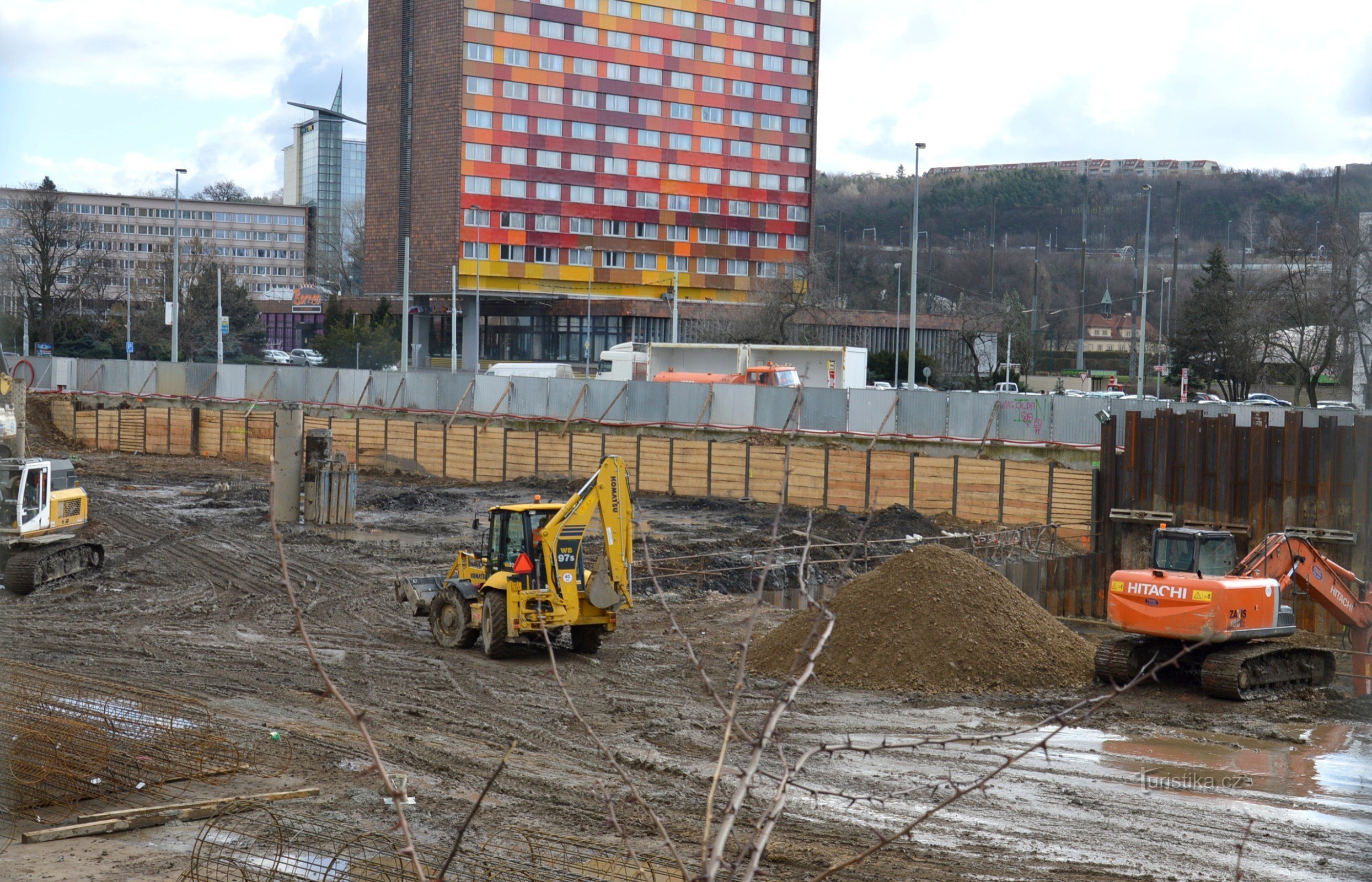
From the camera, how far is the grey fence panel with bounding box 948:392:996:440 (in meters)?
36.1

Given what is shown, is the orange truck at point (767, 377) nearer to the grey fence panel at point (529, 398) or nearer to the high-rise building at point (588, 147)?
the grey fence panel at point (529, 398)

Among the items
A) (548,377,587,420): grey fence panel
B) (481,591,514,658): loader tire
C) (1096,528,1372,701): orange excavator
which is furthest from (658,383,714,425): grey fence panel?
(1096,528,1372,701): orange excavator

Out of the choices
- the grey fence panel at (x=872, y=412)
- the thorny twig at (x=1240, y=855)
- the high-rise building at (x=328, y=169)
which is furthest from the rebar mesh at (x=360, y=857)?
the high-rise building at (x=328, y=169)

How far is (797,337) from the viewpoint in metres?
72.8

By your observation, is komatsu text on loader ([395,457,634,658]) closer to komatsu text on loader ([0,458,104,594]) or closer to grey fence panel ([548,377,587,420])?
komatsu text on loader ([0,458,104,594])

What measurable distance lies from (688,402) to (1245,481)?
2179cm

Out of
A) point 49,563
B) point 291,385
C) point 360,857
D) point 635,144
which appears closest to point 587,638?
point 360,857

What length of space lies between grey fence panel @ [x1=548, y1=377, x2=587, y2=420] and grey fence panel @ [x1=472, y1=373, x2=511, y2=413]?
72.9 inches

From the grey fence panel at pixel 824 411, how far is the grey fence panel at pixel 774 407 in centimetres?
Result: 29

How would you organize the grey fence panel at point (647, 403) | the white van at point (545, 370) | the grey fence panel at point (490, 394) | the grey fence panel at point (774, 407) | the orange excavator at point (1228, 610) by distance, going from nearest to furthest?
the orange excavator at point (1228, 610)
the grey fence panel at point (774, 407)
the grey fence panel at point (647, 403)
the grey fence panel at point (490, 394)
the white van at point (545, 370)

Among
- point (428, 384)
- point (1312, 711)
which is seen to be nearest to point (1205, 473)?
point (1312, 711)

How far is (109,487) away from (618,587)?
27.0m

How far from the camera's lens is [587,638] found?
18.6 m

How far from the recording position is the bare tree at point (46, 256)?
25.1 ft
